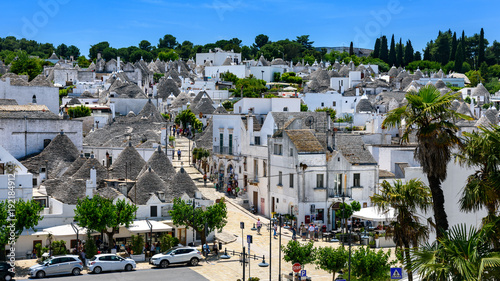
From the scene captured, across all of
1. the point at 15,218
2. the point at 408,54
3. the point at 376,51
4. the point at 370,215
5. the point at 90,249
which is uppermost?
the point at 376,51

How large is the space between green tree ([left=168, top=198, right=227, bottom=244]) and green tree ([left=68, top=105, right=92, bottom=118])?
1678 inches

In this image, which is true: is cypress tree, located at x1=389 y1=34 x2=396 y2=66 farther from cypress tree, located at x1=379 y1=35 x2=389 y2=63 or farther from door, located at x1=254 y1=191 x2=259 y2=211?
door, located at x1=254 y1=191 x2=259 y2=211

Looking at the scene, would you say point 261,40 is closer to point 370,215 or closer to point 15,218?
point 370,215

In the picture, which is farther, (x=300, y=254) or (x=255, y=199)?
(x=255, y=199)

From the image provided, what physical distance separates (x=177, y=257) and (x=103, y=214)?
4.86 meters

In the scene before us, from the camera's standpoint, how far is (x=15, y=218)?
3531 cm

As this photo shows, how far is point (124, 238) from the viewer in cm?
4012

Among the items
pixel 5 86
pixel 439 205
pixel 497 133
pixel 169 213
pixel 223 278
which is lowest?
pixel 223 278

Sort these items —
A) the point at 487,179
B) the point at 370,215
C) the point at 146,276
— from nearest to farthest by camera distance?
the point at 487,179, the point at 146,276, the point at 370,215

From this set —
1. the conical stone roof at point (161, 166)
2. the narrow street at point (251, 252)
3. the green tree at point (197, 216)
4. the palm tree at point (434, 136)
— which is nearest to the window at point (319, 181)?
the narrow street at point (251, 252)

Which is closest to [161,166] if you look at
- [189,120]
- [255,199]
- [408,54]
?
[255,199]

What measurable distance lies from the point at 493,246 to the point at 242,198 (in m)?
37.6

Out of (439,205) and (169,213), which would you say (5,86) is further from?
(439,205)

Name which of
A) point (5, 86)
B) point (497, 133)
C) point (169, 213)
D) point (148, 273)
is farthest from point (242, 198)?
point (497, 133)
